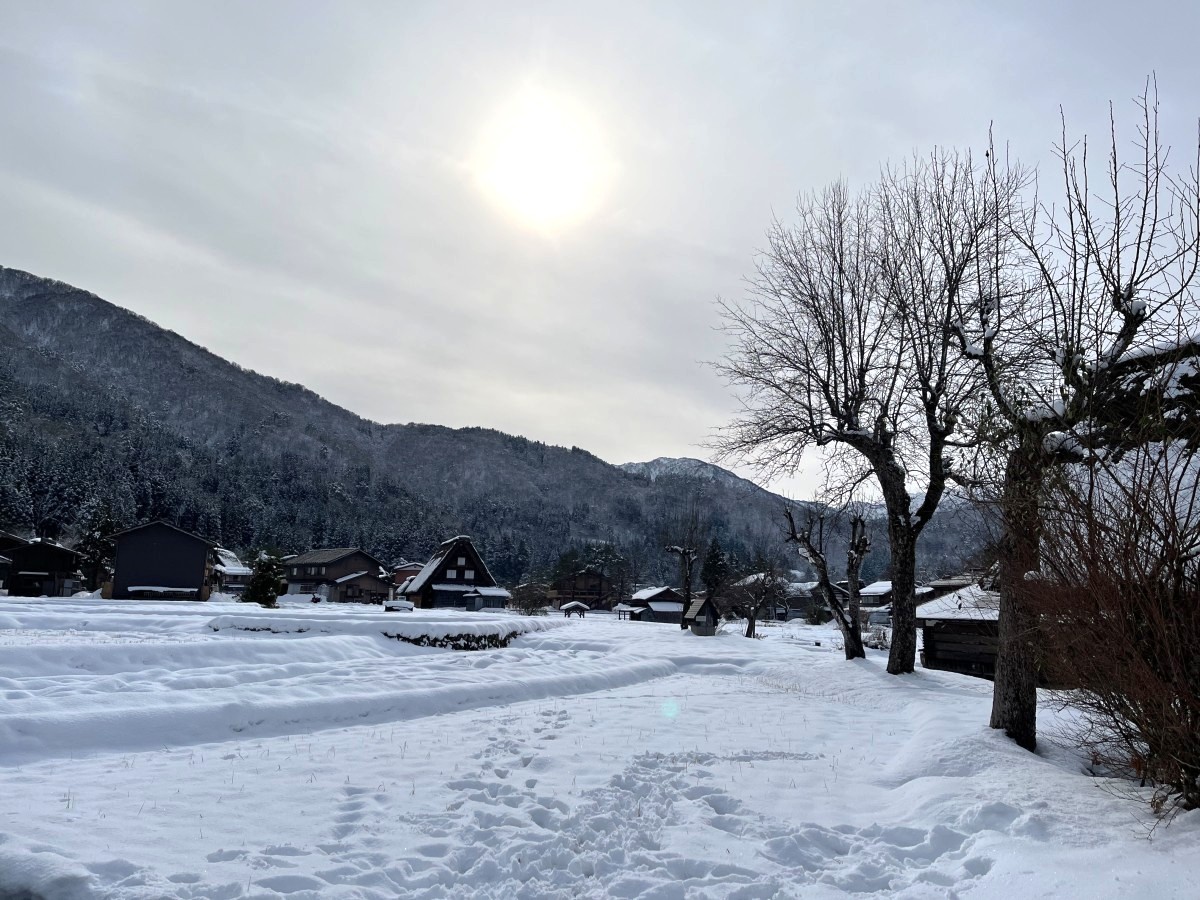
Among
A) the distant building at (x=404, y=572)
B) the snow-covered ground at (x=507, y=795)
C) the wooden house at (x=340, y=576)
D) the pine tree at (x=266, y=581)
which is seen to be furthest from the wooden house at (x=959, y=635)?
the wooden house at (x=340, y=576)

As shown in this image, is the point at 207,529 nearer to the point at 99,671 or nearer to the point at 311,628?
the point at 311,628

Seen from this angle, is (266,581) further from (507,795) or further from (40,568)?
(40,568)

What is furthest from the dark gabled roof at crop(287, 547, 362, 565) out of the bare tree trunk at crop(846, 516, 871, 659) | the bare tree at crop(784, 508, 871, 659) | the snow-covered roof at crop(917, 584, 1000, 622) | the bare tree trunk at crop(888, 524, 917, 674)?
the bare tree trunk at crop(888, 524, 917, 674)

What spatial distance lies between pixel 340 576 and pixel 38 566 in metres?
33.0

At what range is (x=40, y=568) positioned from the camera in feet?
188

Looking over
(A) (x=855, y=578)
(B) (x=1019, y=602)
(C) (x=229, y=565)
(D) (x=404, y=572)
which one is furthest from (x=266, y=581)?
(D) (x=404, y=572)

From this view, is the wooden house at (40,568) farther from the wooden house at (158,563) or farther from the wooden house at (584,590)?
the wooden house at (584,590)

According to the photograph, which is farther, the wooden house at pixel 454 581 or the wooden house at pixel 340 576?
the wooden house at pixel 340 576

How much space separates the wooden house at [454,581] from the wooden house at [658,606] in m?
17.4

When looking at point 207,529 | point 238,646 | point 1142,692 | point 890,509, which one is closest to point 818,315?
point 890,509

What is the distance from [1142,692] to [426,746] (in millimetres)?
8042

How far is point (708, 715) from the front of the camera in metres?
11.7

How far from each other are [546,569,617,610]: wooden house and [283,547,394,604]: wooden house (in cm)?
2205

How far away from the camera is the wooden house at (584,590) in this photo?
290ft
